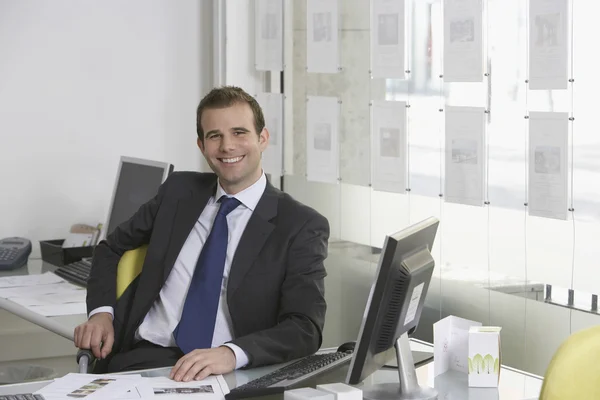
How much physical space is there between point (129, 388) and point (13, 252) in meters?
2.02

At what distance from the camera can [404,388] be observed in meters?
2.04

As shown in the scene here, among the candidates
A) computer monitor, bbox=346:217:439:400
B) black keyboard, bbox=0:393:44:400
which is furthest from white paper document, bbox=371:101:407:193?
black keyboard, bbox=0:393:44:400

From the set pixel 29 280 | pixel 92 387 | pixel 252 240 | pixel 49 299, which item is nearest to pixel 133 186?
pixel 29 280

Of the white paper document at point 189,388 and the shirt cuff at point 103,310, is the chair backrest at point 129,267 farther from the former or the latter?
the white paper document at point 189,388

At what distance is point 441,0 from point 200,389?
1680mm

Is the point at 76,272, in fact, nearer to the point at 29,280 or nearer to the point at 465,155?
the point at 29,280

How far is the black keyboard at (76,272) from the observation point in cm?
362

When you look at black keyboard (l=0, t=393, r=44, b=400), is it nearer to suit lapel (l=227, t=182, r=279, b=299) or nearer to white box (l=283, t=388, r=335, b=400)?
white box (l=283, t=388, r=335, b=400)

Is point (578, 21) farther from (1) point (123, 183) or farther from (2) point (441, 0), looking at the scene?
(1) point (123, 183)

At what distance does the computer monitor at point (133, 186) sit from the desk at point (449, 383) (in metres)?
1.53

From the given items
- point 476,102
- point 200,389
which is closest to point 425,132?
point 476,102

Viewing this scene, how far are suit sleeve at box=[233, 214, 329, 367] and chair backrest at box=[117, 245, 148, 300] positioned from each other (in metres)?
0.53

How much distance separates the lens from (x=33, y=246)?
4191 millimetres

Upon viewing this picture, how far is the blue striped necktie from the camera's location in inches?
100.0
